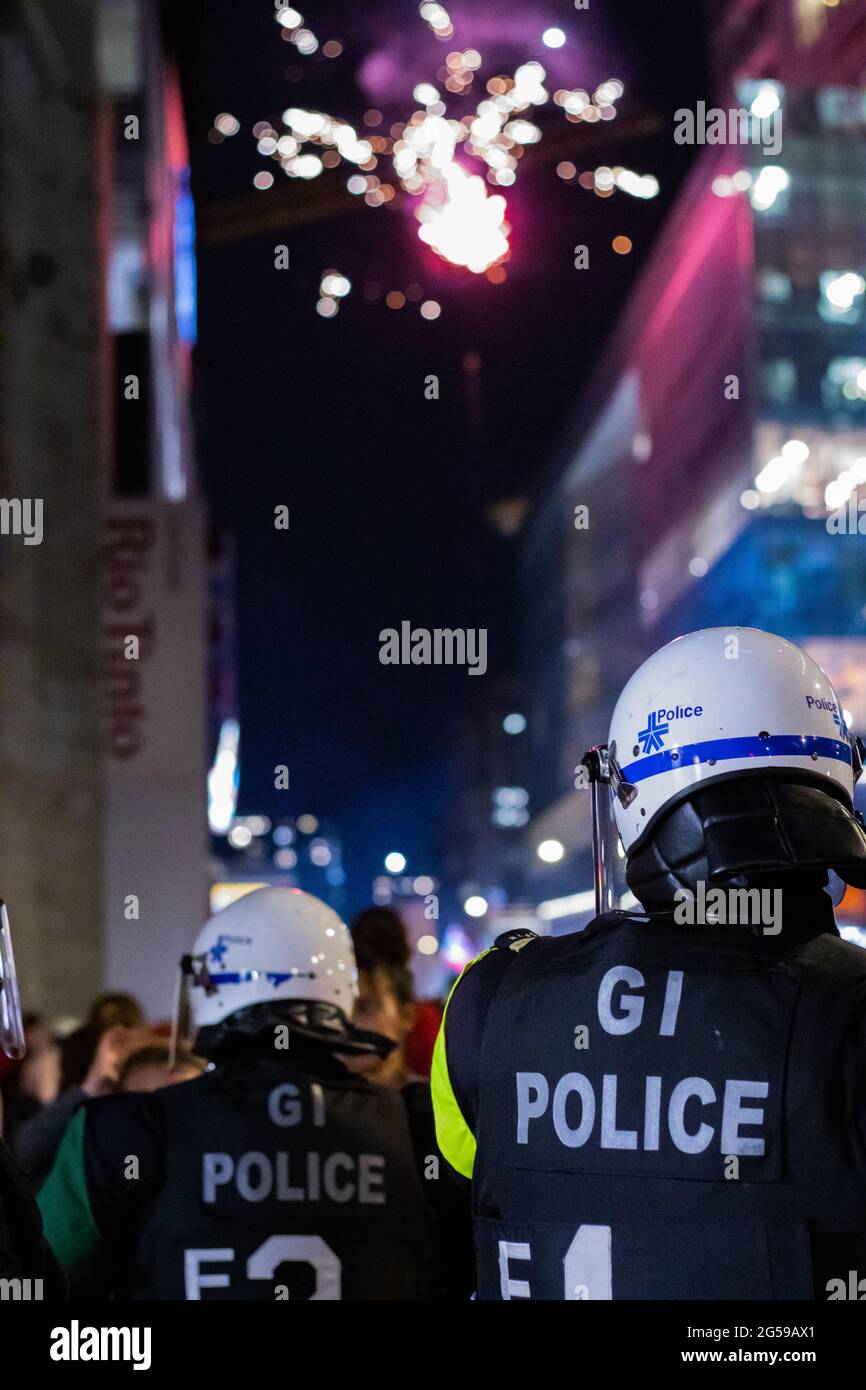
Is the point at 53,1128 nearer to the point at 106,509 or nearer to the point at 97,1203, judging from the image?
the point at 97,1203

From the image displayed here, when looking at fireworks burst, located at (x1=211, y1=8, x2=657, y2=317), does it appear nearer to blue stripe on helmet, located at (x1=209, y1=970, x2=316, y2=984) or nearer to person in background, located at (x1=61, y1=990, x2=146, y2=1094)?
person in background, located at (x1=61, y1=990, x2=146, y2=1094)

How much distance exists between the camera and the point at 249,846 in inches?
5384

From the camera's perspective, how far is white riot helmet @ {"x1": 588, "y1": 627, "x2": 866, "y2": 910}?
2.69 m

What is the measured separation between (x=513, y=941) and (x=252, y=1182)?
1325mm

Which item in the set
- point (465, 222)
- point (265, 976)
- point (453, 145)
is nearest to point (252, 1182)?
point (265, 976)

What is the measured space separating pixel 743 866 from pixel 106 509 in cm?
1368

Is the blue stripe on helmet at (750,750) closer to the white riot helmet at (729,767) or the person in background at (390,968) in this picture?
the white riot helmet at (729,767)

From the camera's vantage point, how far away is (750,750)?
2.84 m

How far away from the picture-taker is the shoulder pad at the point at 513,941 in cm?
282

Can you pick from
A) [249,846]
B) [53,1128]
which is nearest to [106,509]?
[53,1128]

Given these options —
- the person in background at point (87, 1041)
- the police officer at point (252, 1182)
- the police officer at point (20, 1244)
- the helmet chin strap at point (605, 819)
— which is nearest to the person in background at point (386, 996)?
the person in background at point (87, 1041)

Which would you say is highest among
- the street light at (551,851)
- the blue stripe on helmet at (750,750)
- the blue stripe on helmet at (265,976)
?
the street light at (551,851)

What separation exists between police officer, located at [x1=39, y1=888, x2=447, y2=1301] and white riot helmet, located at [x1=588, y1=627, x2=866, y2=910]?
1.32 m

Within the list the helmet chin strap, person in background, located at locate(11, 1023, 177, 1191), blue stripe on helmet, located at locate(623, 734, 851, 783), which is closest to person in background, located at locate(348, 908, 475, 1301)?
person in background, located at locate(11, 1023, 177, 1191)
